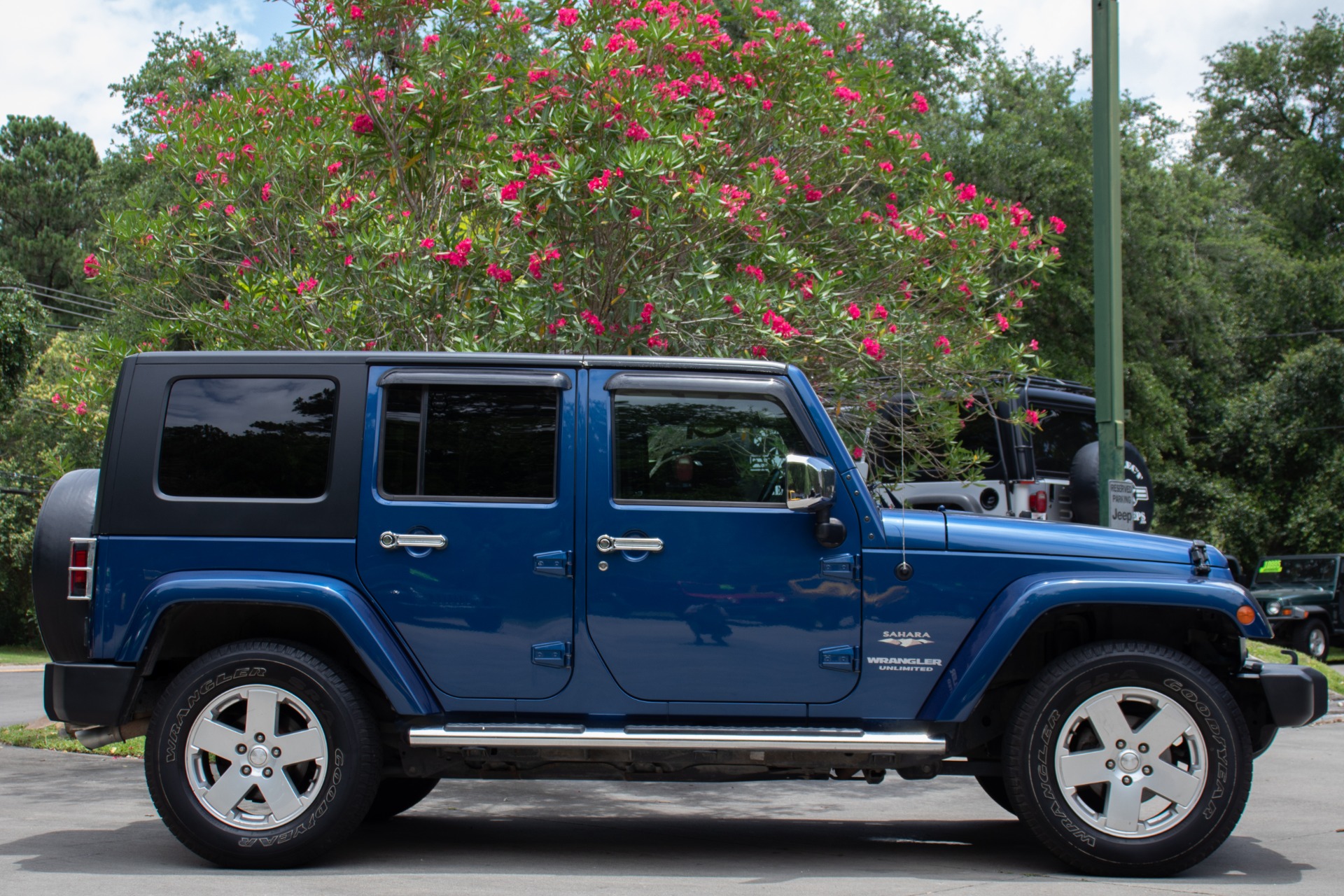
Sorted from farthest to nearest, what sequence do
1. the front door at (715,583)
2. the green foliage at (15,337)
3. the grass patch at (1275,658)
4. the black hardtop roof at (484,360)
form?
the green foliage at (15,337) → the grass patch at (1275,658) → the black hardtop roof at (484,360) → the front door at (715,583)

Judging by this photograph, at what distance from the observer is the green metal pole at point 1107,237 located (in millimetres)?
8578

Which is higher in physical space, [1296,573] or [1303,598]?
[1296,573]

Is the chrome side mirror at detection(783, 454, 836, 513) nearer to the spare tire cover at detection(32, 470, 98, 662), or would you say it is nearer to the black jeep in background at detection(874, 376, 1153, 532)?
the spare tire cover at detection(32, 470, 98, 662)

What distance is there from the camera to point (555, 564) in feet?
17.2

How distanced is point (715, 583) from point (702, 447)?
59 centimetres

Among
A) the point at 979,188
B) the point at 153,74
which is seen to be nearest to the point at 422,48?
the point at 979,188

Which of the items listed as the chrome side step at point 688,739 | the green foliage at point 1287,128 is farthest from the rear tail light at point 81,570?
the green foliage at point 1287,128

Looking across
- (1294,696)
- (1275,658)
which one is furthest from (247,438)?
(1275,658)

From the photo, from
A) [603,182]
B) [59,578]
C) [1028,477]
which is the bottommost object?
[59,578]

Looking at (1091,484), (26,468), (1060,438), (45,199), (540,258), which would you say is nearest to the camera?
(540,258)

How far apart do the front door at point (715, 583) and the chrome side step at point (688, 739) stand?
0.50 ft

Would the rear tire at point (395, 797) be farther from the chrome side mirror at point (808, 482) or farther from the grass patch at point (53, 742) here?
the grass patch at point (53, 742)

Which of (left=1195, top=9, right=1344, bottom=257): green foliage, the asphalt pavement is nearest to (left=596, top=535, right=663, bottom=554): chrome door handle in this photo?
the asphalt pavement

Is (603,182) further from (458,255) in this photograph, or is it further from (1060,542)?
(1060,542)
